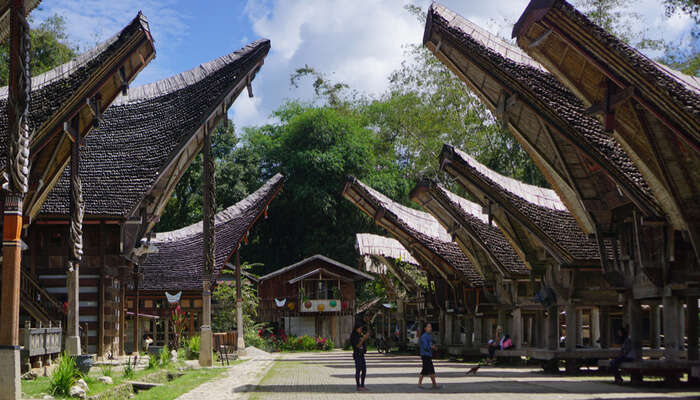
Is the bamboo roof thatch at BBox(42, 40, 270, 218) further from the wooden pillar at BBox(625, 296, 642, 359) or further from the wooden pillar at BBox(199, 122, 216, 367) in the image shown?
the wooden pillar at BBox(625, 296, 642, 359)

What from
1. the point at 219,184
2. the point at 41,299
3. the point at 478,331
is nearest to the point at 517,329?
the point at 478,331

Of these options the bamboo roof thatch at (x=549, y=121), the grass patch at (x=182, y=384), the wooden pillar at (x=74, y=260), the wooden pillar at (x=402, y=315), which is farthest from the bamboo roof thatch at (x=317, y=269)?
the wooden pillar at (x=74, y=260)

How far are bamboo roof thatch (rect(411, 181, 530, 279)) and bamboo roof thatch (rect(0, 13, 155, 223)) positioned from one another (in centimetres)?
1073

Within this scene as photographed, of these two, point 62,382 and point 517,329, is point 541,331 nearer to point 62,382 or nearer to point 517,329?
point 517,329

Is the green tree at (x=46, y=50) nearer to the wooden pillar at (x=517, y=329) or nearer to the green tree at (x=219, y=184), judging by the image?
the green tree at (x=219, y=184)

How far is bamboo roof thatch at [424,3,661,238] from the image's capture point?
16875mm

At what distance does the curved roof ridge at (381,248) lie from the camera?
34625mm

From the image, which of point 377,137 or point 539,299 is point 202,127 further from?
point 377,137

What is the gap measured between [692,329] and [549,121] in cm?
517

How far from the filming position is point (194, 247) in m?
37.3

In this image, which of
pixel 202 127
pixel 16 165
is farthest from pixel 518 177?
pixel 16 165

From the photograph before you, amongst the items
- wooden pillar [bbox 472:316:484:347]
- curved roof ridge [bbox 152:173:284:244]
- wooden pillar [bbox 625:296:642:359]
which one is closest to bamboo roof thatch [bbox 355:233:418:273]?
curved roof ridge [bbox 152:173:284:244]

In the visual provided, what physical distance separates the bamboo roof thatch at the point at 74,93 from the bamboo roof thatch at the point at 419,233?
1231 cm

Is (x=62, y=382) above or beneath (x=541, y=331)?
above
